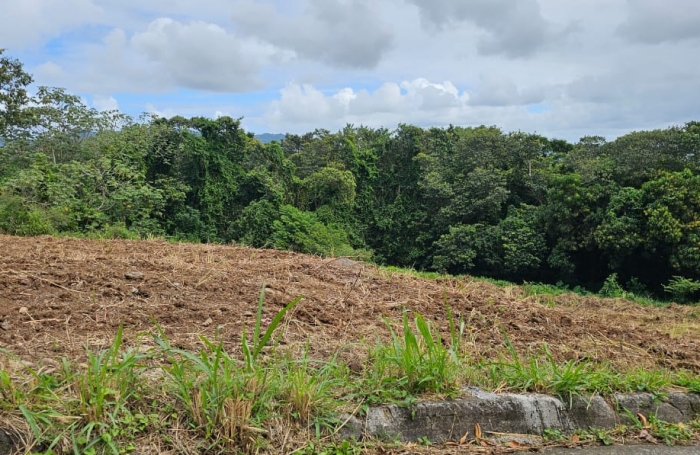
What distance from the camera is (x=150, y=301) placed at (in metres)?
3.19

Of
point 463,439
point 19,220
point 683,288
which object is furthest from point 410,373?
point 683,288

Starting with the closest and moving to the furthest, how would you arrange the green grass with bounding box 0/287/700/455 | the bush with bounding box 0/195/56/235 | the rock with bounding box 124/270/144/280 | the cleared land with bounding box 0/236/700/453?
the green grass with bounding box 0/287/700/455 < the cleared land with bounding box 0/236/700/453 < the rock with bounding box 124/270/144/280 < the bush with bounding box 0/195/56/235

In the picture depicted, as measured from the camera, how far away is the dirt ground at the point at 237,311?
2676mm

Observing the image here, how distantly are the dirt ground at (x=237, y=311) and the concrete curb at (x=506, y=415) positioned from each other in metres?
0.48

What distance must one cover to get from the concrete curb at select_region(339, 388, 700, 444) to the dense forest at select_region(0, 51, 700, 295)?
26.1ft

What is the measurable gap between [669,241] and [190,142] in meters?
18.0

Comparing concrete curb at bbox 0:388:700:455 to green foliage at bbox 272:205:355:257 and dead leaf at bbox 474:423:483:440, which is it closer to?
dead leaf at bbox 474:423:483:440

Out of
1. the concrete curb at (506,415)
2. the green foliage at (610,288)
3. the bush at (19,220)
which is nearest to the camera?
the concrete curb at (506,415)

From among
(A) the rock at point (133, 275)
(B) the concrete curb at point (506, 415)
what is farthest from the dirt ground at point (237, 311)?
(B) the concrete curb at point (506, 415)

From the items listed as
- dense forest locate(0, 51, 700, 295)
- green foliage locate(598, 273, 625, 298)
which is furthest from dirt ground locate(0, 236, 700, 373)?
green foliage locate(598, 273, 625, 298)

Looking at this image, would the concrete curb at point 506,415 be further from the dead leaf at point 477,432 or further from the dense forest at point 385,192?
the dense forest at point 385,192

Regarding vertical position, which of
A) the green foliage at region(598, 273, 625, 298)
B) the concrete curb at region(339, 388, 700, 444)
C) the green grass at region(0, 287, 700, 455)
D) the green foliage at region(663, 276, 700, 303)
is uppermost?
the green grass at region(0, 287, 700, 455)

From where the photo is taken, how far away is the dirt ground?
2.68 metres

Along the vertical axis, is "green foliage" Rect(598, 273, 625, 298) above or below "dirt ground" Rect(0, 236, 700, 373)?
below
